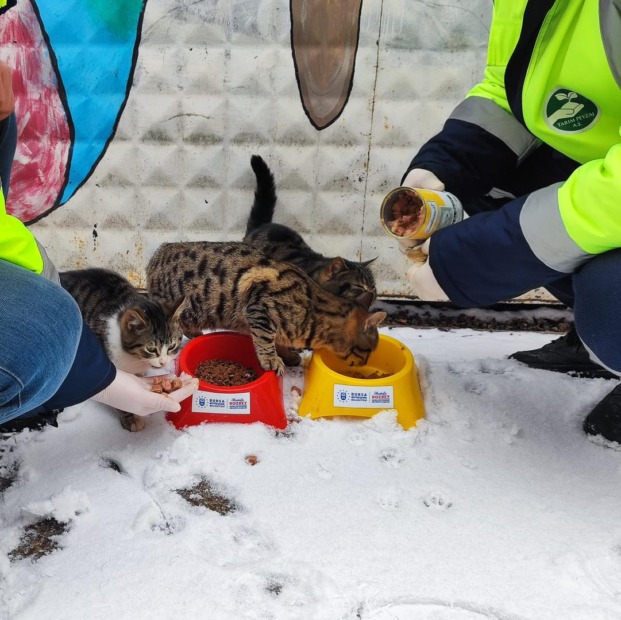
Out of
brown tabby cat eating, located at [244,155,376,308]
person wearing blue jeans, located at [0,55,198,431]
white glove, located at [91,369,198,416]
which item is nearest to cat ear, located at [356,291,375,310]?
brown tabby cat eating, located at [244,155,376,308]

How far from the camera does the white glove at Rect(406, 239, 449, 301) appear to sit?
5.35 feet

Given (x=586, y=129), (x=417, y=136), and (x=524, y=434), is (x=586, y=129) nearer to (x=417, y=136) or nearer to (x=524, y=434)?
(x=524, y=434)

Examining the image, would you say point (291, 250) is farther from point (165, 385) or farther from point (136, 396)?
point (136, 396)

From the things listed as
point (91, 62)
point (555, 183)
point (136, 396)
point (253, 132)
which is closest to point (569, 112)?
point (555, 183)

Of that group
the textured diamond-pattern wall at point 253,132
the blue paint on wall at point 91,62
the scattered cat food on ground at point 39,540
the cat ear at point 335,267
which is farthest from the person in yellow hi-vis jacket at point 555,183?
the blue paint on wall at point 91,62

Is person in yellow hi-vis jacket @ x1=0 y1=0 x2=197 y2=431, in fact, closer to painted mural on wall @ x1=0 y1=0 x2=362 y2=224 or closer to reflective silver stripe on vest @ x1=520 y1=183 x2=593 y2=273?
reflective silver stripe on vest @ x1=520 y1=183 x2=593 y2=273

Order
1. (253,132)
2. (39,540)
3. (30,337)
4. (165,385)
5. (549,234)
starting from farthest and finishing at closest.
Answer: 1. (253,132)
2. (165,385)
3. (39,540)
4. (549,234)
5. (30,337)

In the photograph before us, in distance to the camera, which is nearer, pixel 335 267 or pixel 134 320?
pixel 134 320

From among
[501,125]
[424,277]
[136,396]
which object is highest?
[501,125]

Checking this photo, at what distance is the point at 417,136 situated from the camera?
263 cm

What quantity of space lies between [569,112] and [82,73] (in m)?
2.04

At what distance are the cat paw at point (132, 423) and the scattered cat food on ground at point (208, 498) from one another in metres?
0.32

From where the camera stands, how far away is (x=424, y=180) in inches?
74.2

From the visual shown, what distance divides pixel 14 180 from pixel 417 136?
1.82 meters
